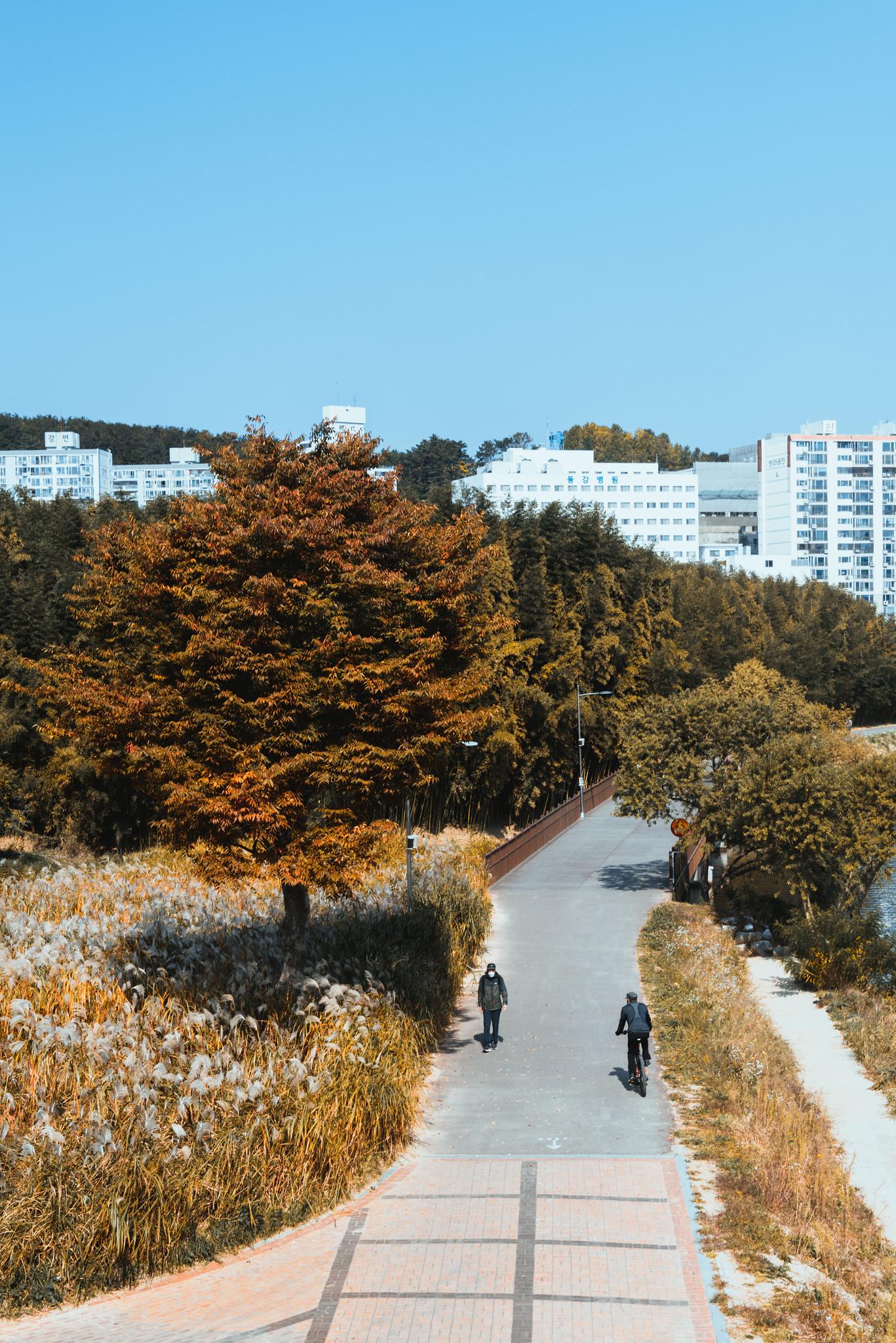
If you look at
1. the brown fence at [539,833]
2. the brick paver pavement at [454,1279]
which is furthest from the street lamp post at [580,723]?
the brick paver pavement at [454,1279]

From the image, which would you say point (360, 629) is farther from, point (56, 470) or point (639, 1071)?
point (56, 470)

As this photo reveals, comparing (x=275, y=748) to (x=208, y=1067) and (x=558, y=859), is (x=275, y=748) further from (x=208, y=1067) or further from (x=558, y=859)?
(x=558, y=859)

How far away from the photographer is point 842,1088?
60.4ft

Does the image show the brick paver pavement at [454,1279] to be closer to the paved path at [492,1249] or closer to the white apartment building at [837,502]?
the paved path at [492,1249]

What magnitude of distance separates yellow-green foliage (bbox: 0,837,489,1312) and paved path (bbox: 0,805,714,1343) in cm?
44

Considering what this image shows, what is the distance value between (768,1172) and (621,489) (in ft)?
464

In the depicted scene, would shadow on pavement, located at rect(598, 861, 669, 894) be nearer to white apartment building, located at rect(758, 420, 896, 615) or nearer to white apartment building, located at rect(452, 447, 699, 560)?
white apartment building, located at rect(452, 447, 699, 560)

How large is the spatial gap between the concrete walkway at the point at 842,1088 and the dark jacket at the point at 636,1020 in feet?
8.37

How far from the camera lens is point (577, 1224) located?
11.8 m

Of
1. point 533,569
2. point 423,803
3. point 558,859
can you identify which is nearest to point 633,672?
point 533,569

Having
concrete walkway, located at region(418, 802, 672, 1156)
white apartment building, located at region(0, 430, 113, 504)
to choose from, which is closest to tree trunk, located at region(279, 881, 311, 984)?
concrete walkway, located at region(418, 802, 672, 1156)

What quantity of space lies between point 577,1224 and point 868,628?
9700 centimetres

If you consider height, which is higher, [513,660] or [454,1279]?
[513,660]

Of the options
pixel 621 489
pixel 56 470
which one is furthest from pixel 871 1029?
pixel 56 470
